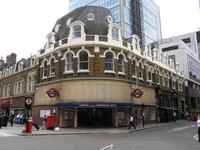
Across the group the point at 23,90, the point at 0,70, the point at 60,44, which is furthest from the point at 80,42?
the point at 0,70

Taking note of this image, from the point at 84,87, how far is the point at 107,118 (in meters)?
5.33

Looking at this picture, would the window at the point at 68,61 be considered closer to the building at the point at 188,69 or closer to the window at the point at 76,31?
the window at the point at 76,31

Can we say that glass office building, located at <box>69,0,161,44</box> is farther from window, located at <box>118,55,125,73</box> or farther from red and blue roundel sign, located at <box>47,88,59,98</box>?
red and blue roundel sign, located at <box>47,88,59,98</box>

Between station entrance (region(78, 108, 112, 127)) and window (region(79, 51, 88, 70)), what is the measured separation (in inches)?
218

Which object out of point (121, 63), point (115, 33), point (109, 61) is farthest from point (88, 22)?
point (121, 63)

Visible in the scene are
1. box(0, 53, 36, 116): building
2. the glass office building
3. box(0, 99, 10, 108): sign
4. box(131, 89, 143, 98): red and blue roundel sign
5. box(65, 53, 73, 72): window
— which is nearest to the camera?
box(131, 89, 143, 98): red and blue roundel sign

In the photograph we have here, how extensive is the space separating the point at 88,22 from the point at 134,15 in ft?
187

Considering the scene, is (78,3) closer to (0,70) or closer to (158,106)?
(0,70)

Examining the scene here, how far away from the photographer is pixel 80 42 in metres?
26.3

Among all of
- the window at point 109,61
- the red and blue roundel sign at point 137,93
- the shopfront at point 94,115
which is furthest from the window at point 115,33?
the shopfront at point 94,115

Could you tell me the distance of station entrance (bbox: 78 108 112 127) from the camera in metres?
27.8

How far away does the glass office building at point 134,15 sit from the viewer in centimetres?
7544

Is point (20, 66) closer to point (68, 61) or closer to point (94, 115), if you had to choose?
point (68, 61)

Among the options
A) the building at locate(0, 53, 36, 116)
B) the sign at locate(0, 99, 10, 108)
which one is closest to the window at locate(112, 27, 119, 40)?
the building at locate(0, 53, 36, 116)
